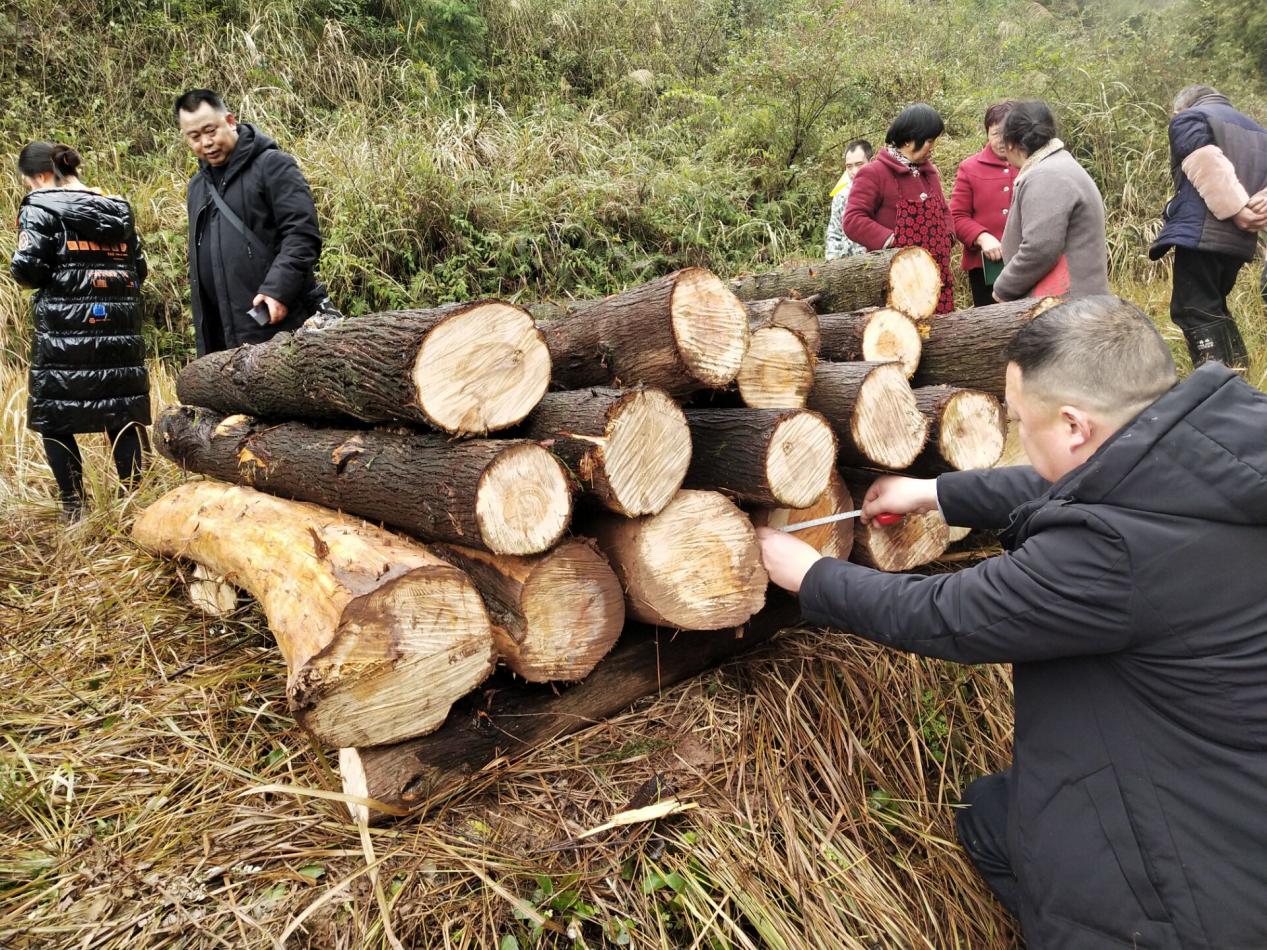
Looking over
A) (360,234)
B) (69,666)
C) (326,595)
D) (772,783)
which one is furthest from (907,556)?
(360,234)

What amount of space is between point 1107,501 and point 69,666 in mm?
3183

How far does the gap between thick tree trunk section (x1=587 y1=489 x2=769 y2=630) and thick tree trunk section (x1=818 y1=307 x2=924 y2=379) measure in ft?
3.34

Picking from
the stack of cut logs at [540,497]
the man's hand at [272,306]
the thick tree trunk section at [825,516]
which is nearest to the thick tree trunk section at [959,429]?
the stack of cut logs at [540,497]

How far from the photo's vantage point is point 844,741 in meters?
2.32

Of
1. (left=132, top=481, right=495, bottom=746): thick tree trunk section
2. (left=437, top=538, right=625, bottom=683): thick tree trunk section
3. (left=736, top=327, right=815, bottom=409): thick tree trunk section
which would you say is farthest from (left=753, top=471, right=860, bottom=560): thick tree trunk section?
(left=132, top=481, right=495, bottom=746): thick tree trunk section

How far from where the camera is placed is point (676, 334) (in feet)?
6.97

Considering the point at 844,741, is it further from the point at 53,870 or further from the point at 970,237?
the point at 970,237

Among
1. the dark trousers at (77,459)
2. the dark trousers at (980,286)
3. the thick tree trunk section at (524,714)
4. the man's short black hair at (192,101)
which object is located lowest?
the dark trousers at (77,459)

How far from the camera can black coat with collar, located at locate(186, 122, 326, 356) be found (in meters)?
3.85

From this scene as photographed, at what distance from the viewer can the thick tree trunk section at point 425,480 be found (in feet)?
6.23

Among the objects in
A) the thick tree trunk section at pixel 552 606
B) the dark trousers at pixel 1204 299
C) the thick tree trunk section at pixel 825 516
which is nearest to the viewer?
the thick tree trunk section at pixel 552 606

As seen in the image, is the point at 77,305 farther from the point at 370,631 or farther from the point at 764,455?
the point at 764,455

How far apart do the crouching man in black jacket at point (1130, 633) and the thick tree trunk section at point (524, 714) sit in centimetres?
74

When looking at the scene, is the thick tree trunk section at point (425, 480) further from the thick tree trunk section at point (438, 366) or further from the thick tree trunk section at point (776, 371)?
the thick tree trunk section at point (776, 371)
